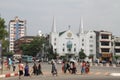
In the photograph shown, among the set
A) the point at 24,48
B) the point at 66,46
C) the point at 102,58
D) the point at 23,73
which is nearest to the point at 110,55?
the point at 102,58

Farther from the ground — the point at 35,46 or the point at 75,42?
the point at 75,42

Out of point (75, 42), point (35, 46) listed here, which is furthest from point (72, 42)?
point (35, 46)

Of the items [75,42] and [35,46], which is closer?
[75,42]

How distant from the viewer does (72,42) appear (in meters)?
126

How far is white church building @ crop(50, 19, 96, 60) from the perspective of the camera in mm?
124250

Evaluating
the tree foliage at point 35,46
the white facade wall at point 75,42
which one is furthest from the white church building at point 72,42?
the tree foliage at point 35,46

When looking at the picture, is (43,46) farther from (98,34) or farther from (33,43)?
(98,34)

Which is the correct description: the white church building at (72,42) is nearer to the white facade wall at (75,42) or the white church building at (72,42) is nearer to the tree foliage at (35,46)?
the white facade wall at (75,42)

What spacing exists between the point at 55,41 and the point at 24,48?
3465 centimetres

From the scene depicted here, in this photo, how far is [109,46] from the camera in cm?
12294

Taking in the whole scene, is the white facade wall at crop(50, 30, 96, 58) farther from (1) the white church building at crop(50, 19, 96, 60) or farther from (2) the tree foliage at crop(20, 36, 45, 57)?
(2) the tree foliage at crop(20, 36, 45, 57)

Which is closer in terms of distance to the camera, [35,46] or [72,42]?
[72,42]

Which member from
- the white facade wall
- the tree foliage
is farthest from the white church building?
the tree foliage

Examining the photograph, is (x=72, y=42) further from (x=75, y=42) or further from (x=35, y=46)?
(x=35, y=46)
